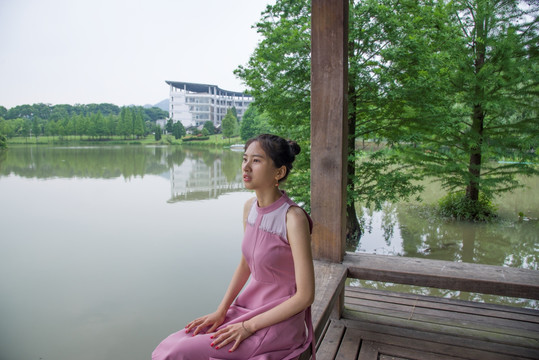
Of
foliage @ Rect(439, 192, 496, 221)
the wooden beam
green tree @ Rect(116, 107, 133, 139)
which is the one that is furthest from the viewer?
green tree @ Rect(116, 107, 133, 139)

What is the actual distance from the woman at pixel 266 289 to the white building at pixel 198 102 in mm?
40657

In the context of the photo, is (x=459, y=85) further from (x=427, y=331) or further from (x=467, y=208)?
(x=427, y=331)

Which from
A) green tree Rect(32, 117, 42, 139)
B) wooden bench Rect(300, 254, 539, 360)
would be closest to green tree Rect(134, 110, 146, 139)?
green tree Rect(32, 117, 42, 139)

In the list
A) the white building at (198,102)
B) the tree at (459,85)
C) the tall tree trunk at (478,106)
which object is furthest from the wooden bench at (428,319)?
the white building at (198,102)

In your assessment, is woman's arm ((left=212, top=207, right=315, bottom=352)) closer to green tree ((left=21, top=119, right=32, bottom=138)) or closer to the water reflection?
the water reflection

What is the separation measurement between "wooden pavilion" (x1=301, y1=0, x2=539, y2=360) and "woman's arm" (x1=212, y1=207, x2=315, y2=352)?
0.60 metres

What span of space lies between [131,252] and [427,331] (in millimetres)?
4939

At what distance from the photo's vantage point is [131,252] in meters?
5.73

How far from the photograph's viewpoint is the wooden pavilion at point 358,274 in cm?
163

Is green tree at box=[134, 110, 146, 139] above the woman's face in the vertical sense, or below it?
above

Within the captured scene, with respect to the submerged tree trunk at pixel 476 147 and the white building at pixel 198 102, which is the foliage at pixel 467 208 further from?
the white building at pixel 198 102

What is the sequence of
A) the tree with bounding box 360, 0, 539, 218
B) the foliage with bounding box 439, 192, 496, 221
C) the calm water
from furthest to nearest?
the foliage with bounding box 439, 192, 496, 221 < the tree with bounding box 360, 0, 539, 218 < the calm water

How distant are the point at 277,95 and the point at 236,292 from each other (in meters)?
4.32

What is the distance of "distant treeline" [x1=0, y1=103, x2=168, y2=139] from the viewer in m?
14.2
